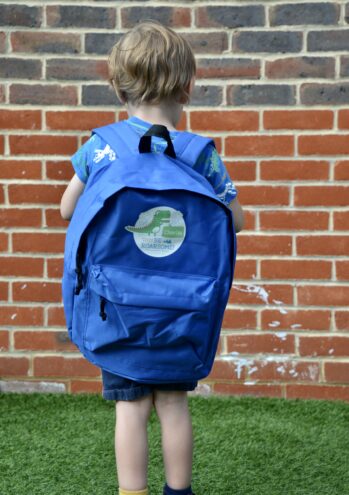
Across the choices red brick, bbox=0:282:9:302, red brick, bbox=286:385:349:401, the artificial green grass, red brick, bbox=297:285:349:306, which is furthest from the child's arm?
A: red brick, bbox=0:282:9:302

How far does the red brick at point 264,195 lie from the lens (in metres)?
3.69

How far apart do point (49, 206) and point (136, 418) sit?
152 centimetres

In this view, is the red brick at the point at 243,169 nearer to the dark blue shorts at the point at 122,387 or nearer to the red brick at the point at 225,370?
the red brick at the point at 225,370

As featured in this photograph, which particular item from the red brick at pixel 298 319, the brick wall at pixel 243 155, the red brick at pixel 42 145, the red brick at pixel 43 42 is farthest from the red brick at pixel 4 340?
the red brick at pixel 43 42

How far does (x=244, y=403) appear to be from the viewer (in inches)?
148

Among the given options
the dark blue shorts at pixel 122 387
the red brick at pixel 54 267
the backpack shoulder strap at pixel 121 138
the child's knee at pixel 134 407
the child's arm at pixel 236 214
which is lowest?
the child's knee at pixel 134 407

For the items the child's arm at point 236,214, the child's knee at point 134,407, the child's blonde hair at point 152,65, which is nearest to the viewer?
the child's blonde hair at point 152,65

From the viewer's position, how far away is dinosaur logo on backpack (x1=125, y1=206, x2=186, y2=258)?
2246 millimetres

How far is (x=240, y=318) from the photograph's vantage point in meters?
3.77

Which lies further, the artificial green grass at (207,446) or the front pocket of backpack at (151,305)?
the artificial green grass at (207,446)

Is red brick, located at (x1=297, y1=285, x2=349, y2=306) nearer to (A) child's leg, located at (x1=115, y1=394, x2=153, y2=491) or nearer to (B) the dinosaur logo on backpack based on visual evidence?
(A) child's leg, located at (x1=115, y1=394, x2=153, y2=491)

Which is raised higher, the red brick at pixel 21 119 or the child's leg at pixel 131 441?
the red brick at pixel 21 119

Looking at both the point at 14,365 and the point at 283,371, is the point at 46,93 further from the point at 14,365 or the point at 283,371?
Answer: the point at 283,371

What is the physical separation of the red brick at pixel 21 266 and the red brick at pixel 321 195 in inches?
47.2
